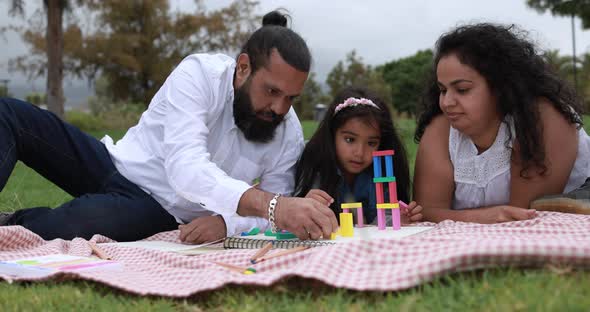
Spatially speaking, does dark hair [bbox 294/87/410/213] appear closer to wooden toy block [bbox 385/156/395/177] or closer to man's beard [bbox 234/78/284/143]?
man's beard [bbox 234/78/284/143]

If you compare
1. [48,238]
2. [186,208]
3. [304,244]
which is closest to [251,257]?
[304,244]

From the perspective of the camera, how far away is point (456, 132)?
371 cm

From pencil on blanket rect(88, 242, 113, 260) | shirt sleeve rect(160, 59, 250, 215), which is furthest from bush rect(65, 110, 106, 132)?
pencil on blanket rect(88, 242, 113, 260)

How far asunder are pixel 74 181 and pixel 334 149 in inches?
60.1

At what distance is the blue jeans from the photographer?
3.41 meters

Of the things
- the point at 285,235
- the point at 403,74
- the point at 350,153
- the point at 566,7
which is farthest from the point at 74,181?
the point at 403,74

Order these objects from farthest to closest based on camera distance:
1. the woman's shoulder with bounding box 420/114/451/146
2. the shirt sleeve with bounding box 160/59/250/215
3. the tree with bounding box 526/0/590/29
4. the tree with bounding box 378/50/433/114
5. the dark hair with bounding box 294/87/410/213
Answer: the tree with bounding box 378/50/433/114, the tree with bounding box 526/0/590/29, the dark hair with bounding box 294/87/410/213, the woman's shoulder with bounding box 420/114/451/146, the shirt sleeve with bounding box 160/59/250/215

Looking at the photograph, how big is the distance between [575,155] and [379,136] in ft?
3.63

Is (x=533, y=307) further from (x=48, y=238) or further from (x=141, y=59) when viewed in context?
(x=141, y=59)

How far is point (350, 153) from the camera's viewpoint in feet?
12.9

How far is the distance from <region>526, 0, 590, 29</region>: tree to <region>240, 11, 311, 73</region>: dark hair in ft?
62.5

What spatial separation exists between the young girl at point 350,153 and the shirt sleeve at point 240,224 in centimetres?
38

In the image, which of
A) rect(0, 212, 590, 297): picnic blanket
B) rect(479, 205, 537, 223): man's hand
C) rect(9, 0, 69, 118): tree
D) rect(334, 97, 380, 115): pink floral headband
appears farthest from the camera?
rect(9, 0, 69, 118): tree

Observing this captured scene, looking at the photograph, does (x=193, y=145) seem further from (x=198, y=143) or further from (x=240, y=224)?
(x=240, y=224)
